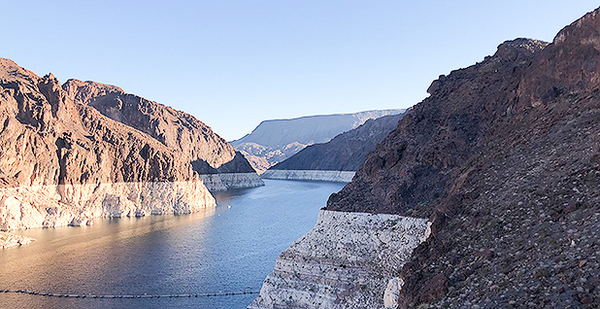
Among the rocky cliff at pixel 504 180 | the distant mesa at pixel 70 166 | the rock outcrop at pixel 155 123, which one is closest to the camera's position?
the rocky cliff at pixel 504 180

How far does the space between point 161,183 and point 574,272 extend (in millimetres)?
92967

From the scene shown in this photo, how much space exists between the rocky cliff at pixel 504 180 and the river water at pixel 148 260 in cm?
1651

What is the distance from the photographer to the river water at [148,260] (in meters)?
36.6

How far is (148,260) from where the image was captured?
163 ft

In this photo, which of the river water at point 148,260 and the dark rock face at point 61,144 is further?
the dark rock face at point 61,144

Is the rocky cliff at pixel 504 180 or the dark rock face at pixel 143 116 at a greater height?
the dark rock face at pixel 143 116

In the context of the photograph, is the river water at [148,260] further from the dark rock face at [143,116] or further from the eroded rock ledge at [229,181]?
the dark rock face at [143,116]

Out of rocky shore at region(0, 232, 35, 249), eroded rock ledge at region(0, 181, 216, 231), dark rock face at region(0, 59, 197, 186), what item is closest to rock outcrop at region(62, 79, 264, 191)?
dark rock face at region(0, 59, 197, 186)

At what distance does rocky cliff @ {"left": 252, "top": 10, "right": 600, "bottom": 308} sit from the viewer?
14.1 metres

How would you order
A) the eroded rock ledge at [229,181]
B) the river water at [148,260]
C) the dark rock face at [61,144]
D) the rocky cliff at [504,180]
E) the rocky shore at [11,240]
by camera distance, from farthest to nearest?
the eroded rock ledge at [229,181] < the dark rock face at [61,144] < the rocky shore at [11,240] < the river water at [148,260] < the rocky cliff at [504,180]

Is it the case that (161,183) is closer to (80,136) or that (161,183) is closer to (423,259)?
(80,136)

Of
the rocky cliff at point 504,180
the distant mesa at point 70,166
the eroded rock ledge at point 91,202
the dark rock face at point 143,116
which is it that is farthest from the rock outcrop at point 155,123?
the rocky cliff at point 504,180

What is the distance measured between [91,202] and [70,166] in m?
7.63

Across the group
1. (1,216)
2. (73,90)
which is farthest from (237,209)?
(73,90)
